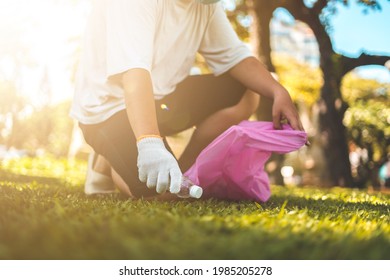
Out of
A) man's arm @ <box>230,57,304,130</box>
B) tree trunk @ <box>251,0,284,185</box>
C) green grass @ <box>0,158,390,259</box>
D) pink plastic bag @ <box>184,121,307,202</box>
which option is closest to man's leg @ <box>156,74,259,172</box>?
man's arm @ <box>230,57,304,130</box>

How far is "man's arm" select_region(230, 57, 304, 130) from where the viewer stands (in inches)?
108

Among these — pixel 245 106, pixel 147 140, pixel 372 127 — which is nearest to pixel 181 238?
pixel 147 140

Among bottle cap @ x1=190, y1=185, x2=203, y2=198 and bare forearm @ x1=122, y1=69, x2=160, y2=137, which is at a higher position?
bare forearm @ x1=122, y1=69, x2=160, y2=137

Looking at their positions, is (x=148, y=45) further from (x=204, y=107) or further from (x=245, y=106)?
(x=245, y=106)

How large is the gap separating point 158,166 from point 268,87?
44.2 inches

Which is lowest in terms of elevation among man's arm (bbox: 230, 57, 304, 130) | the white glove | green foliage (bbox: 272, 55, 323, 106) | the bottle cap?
green foliage (bbox: 272, 55, 323, 106)

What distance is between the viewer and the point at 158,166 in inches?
83.6

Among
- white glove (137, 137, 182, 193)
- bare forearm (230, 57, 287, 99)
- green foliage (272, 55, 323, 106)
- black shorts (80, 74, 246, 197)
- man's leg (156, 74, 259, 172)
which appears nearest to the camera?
white glove (137, 137, 182, 193)

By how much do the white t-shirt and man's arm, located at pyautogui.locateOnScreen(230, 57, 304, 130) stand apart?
0.26 ft

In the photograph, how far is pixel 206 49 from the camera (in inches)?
127

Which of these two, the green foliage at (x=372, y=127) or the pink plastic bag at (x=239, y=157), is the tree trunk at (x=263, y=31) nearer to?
the green foliage at (x=372, y=127)

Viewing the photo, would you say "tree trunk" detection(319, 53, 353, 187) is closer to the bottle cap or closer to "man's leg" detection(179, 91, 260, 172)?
"man's leg" detection(179, 91, 260, 172)

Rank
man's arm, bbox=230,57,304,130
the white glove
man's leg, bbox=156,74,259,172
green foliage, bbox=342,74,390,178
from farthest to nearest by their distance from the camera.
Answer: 1. green foliage, bbox=342,74,390,178
2. man's leg, bbox=156,74,259,172
3. man's arm, bbox=230,57,304,130
4. the white glove
